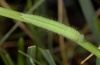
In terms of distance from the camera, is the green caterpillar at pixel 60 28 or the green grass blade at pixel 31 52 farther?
the green grass blade at pixel 31 52

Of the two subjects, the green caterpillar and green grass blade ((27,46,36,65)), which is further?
green grass blade ((27,46,36,65))

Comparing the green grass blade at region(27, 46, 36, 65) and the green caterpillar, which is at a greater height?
the green caterpillar

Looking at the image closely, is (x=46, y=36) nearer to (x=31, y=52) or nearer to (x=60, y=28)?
(x=31, y=52)

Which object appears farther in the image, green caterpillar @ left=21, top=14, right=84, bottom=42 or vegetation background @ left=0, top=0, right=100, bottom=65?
vegetation background @ left=0, top=0, right=100, bottom=65

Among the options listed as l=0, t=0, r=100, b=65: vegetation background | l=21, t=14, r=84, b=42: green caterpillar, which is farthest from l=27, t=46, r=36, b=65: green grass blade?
l=21, t=14, r=84, b=42: green caterpillar

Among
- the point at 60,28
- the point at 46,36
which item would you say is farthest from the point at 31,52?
the point at 46,36

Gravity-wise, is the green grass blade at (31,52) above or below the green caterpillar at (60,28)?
below

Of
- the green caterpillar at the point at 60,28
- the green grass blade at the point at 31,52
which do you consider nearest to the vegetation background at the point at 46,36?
the green grass blade at the point at 31,52

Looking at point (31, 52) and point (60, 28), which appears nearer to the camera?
point (60, 28)

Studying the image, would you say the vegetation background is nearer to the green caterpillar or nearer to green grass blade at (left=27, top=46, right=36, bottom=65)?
green grass blade at (left=27, top=46, right=36, bottom=65)

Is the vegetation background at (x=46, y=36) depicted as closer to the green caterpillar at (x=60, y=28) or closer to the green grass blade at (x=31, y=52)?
the green grass blade at (x=31, y=52)

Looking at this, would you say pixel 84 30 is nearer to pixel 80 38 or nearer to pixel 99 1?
pixel 99 1
